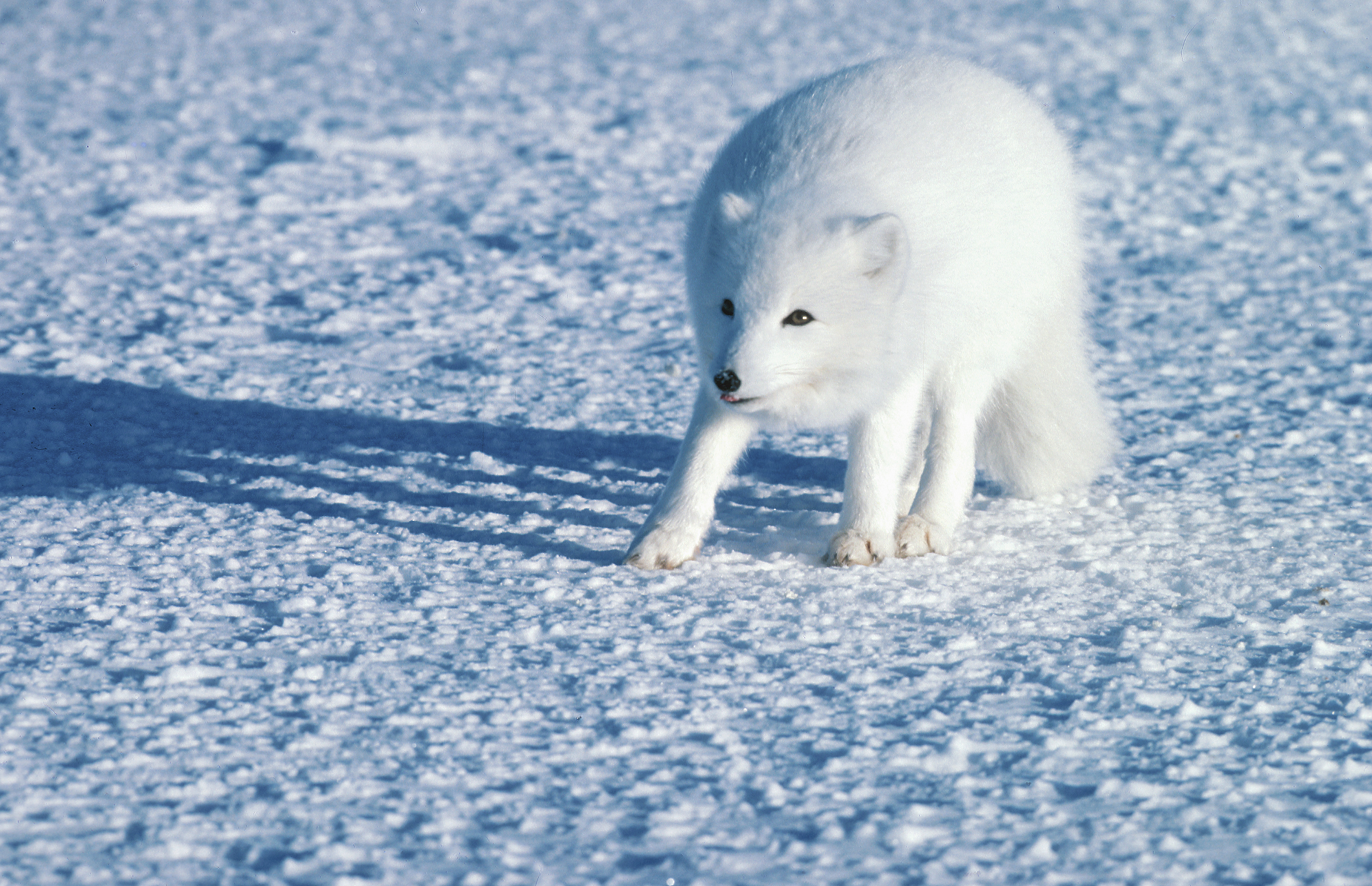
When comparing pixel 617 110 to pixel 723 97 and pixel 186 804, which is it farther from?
pixel 186 804

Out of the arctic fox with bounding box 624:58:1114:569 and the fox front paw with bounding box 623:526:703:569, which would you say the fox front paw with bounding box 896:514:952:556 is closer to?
the arctic fox with bounding box 624:58:1114:569

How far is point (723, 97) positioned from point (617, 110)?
0.62m

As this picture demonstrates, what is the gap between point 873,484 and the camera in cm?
332

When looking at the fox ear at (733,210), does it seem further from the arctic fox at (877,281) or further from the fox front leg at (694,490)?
the fox front leg at (694,490)

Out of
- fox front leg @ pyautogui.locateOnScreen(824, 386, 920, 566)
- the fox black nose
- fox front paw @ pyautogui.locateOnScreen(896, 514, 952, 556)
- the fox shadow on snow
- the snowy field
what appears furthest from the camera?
the fox shadow on snow

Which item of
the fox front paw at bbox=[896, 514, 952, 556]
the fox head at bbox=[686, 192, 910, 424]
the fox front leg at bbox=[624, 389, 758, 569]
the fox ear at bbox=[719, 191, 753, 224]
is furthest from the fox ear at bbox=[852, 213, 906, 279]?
the fox front paw at bbox=[896, 514, 952, 556]

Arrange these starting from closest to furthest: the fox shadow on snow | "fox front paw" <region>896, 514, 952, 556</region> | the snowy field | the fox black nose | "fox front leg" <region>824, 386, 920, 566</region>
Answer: the snowy field → the fox black nose → "fox front leg" <region>824, 386, 920, 566</region> → "fox front paw" <region>896, 514, 952, 556</region> → the fox shadow on snow

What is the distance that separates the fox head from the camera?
9.37 feet

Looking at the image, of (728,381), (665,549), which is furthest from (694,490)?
(728,381)

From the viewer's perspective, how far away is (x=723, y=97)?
782cm

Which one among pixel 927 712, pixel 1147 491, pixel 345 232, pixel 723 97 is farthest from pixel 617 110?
pixel 927 712

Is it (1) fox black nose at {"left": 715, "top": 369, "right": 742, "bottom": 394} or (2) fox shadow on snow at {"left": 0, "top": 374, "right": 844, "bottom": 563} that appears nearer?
(1) fox black nose at {"left": 715, "top": 369, "right": 742, "bottom": 394}

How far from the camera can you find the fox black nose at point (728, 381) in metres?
2.84

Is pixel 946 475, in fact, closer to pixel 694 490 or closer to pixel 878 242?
pixel 694 490
